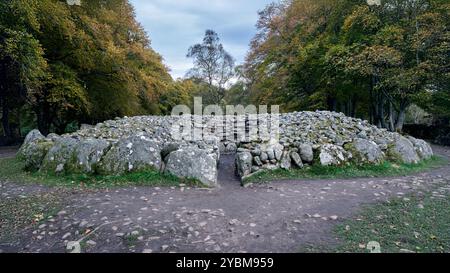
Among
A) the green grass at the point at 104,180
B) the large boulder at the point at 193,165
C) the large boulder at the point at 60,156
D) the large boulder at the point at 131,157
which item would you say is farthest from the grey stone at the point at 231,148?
the large boulder at the point at 60,156

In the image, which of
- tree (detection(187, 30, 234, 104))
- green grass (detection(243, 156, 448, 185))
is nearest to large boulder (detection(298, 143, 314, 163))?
green grass (detection(243, 156, 448, 185))

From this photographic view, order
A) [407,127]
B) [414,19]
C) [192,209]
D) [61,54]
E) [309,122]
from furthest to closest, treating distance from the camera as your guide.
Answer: [407,127] → [61,54] → [414,19] → [309,122] → [192,209]

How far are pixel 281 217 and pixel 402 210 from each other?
222 cm

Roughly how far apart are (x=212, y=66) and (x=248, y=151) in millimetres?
25762

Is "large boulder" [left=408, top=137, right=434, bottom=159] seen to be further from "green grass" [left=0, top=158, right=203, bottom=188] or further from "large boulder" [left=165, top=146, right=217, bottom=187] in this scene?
"green grass" [left=0, top=158, right=203, bottom=188]

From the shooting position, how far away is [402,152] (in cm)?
806

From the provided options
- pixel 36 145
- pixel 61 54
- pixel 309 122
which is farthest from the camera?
pixel 61 54

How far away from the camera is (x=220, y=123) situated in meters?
12.7

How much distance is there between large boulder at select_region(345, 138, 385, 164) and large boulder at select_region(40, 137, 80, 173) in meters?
8.29

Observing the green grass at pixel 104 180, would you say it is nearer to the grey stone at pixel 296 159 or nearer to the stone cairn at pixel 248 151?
Result: the stone cairn at pixel 248 151

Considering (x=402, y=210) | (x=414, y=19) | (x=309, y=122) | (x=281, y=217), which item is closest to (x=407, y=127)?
(x=414, y=19)

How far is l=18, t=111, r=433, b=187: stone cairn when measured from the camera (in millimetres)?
6723

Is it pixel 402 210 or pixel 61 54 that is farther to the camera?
pixel 61 54
